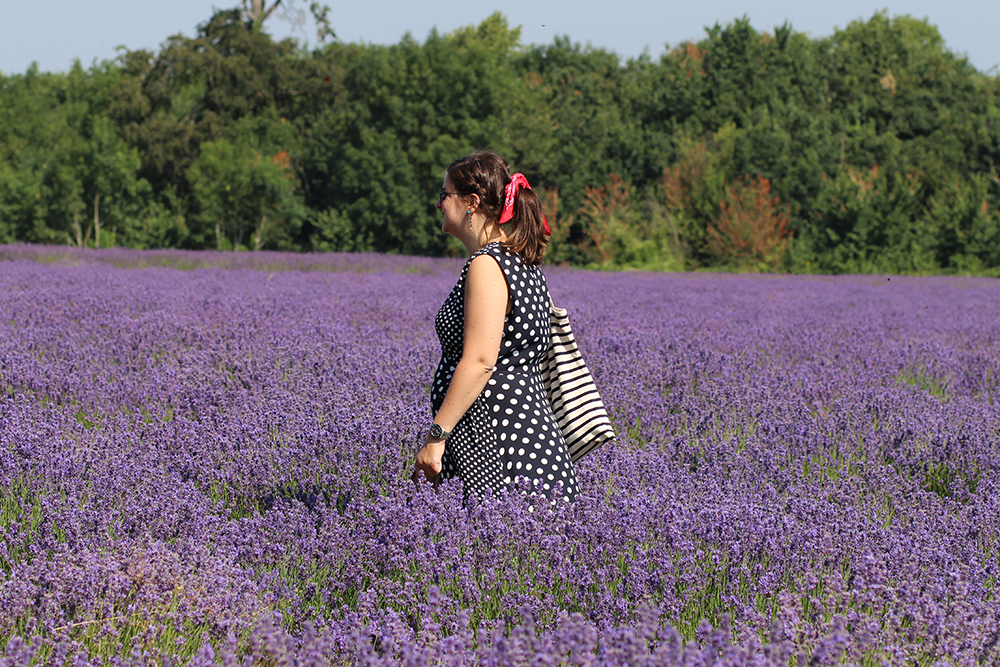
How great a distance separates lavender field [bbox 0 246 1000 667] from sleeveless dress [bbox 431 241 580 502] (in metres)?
0.16

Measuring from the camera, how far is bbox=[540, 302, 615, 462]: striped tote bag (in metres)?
2.63

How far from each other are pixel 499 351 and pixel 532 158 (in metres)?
28.7

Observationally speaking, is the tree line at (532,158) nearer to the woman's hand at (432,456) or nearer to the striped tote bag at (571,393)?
the striped tote bag at (571,393)

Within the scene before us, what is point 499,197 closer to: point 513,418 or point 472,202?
point 472,202

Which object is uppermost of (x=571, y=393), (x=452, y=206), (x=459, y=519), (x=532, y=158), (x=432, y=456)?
(x=532, y=158)

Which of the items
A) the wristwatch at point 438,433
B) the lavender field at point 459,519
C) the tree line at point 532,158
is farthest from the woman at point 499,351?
the tree line at point 532,158

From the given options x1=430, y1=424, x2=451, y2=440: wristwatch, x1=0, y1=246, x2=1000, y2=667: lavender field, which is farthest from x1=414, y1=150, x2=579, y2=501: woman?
x1=0, y1=246, x2=1000, y2=667: lavender field

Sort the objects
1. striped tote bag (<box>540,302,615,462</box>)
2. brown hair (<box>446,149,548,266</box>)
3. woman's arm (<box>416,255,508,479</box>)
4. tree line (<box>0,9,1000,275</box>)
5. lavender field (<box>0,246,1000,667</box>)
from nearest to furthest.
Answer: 1. lavender field (<box>0,246,1000,667</box>)
2. woman's arm (<box>416,255,508,479</box>)
3. brown hair (<box>446,149,548,266</box>)
4. striped tote bag (<box>540,302,615,462</box>)
5. tree line (<box>0,9,1000,275</box>)

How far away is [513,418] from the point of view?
2.47m

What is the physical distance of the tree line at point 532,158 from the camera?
2797 cm

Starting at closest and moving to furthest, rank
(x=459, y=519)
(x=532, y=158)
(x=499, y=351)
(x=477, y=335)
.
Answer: (x=459, y=519), (x=477, y=335), (x=499, y=351), (x=532, y=158)

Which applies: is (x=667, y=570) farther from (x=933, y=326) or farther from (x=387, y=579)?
(x=933, y=326)

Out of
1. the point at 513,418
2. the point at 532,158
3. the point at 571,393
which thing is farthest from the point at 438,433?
the point at 532,158

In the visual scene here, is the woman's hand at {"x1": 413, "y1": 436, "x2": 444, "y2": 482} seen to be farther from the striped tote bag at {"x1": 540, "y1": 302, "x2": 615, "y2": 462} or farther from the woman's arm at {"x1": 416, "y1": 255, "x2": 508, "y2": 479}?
the striped tote bag at {"x1": 540, "y1": 302, "x2": 615, "y2": 462}
